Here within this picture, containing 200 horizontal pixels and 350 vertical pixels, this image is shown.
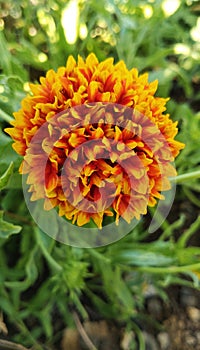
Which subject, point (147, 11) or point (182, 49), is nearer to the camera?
point (147, 11)

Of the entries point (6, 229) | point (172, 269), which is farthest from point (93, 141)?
point (172, 269)

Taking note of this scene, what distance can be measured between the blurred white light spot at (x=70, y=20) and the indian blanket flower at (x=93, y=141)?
0.35 metres

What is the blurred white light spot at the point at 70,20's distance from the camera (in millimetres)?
1074

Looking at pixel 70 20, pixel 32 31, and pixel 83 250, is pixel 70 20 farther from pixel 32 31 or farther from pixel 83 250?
pixel 83 250

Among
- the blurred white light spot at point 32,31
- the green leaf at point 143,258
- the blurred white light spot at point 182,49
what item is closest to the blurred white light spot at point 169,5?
the blurred white light spot at point 182,49

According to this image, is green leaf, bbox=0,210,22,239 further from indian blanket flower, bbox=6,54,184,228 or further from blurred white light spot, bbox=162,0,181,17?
blurred white light spot, bbox=162,0,181,17

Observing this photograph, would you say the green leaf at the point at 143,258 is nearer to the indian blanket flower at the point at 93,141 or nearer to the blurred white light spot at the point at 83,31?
the indian blanket flower at the point at 93,141

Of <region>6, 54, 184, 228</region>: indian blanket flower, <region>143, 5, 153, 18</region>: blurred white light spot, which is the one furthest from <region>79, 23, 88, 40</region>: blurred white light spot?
<region>6, 54, 184, 228</region>: indian blanket flower

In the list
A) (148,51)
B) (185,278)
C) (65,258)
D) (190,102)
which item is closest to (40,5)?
(148,51)

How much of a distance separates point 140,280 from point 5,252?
0.31 metres

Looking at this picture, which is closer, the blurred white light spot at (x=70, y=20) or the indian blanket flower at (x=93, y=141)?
the indian blanket flower at (x=93, y=141)

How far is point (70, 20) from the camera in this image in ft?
3.58

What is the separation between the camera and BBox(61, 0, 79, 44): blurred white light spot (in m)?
1.07

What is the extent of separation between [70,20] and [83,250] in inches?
18.6
